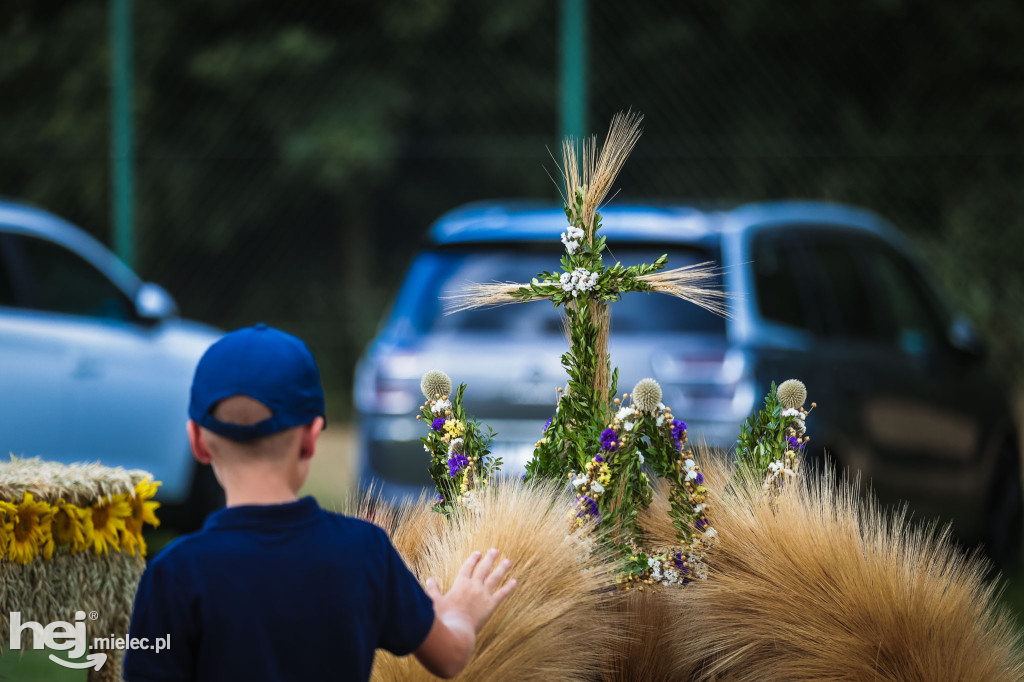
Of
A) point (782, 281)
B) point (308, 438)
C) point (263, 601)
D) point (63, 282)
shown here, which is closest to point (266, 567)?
point (263, 601)

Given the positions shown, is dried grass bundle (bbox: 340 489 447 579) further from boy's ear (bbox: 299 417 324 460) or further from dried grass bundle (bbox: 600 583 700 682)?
boy's ear (bbox: 299 417 324 460)

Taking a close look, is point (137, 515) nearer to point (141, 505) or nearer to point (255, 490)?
point (141, 505)

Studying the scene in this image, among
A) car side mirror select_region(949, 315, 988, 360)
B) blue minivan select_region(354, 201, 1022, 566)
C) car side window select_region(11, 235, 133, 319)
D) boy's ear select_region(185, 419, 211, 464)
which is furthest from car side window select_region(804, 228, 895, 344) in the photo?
boy's ear select_region(185, 419, 211, 464)

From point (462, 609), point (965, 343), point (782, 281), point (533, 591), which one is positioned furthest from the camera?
point (965, 343)

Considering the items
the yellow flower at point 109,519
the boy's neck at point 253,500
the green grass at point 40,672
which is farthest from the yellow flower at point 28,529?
the green grass at point 40,672

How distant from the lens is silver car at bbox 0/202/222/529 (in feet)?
19.6

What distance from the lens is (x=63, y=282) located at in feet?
21.7

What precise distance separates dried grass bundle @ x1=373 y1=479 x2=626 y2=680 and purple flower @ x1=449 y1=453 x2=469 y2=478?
0.40ft

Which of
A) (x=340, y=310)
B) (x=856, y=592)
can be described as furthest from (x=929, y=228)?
(x=856, y=592)

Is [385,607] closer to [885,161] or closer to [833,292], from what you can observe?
[833,292]

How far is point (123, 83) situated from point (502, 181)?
4069mm

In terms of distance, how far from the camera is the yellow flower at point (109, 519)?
249 cm

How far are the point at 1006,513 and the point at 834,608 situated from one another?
15.5 ft

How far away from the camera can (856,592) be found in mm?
1989
